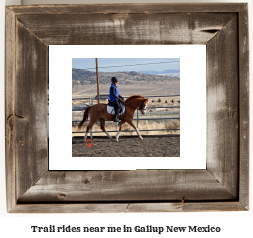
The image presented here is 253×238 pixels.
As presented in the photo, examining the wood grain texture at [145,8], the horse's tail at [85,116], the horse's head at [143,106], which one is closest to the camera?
the wood grain texture at [145,8]

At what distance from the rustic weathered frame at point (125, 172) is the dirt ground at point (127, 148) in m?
0.10

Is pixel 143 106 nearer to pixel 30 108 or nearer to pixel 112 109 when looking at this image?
pixel 112 109

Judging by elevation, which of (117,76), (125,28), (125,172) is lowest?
(125,172)

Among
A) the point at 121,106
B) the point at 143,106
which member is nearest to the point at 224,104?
the point at 143,106

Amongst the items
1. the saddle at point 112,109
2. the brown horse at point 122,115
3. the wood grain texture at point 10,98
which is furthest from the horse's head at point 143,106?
the wood grain texture at point 10,98

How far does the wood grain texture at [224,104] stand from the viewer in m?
1.22

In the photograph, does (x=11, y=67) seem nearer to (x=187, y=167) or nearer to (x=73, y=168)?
(x=73, y=168)

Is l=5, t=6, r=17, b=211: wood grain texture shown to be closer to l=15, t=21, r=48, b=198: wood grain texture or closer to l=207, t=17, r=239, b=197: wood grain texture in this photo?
l=15, t=21, r=48, b=198: wood grain texture

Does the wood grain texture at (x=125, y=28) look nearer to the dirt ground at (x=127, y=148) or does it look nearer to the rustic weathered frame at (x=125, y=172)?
the rustic weathered frame at (x=125, y=172)

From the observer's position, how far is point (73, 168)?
1.26 metres

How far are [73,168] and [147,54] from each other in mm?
726

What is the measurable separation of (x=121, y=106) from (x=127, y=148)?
0.25 m

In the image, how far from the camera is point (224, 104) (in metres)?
1.23
